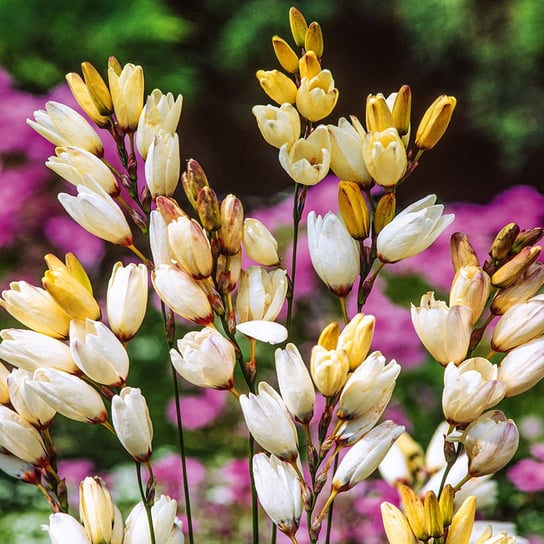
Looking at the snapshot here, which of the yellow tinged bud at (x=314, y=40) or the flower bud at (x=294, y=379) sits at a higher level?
the yellow tinged bud at (x=314, y=40)

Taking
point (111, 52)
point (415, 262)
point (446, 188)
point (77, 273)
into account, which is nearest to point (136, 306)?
point (77, 273)

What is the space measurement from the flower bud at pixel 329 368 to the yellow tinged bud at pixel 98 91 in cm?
17

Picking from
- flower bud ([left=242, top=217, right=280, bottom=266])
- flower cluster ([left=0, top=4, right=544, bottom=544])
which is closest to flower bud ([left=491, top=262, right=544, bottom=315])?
flower cluster ([left=0, top=4, right=544, bottom=544])

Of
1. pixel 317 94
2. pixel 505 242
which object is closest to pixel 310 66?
pixel 317 94

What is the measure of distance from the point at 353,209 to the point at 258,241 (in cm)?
5

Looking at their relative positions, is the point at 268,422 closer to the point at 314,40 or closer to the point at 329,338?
the point at 329,338

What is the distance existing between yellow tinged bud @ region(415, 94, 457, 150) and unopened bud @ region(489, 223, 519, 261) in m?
0.06

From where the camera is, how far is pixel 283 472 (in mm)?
397

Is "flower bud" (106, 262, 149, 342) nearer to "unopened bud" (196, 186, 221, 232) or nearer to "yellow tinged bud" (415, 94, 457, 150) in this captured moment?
"unopened bud" (196, 186, 221, 232)

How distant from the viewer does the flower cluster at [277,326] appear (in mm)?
387

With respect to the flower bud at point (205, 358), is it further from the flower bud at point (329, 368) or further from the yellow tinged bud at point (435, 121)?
the yellow tinged bud at point (435, 121)

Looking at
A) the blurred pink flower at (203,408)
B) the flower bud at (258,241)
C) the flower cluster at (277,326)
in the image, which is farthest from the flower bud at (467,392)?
the blurred pink flower at (203,408)

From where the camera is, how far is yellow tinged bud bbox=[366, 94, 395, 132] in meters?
0.41

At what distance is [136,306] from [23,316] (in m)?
0.05
